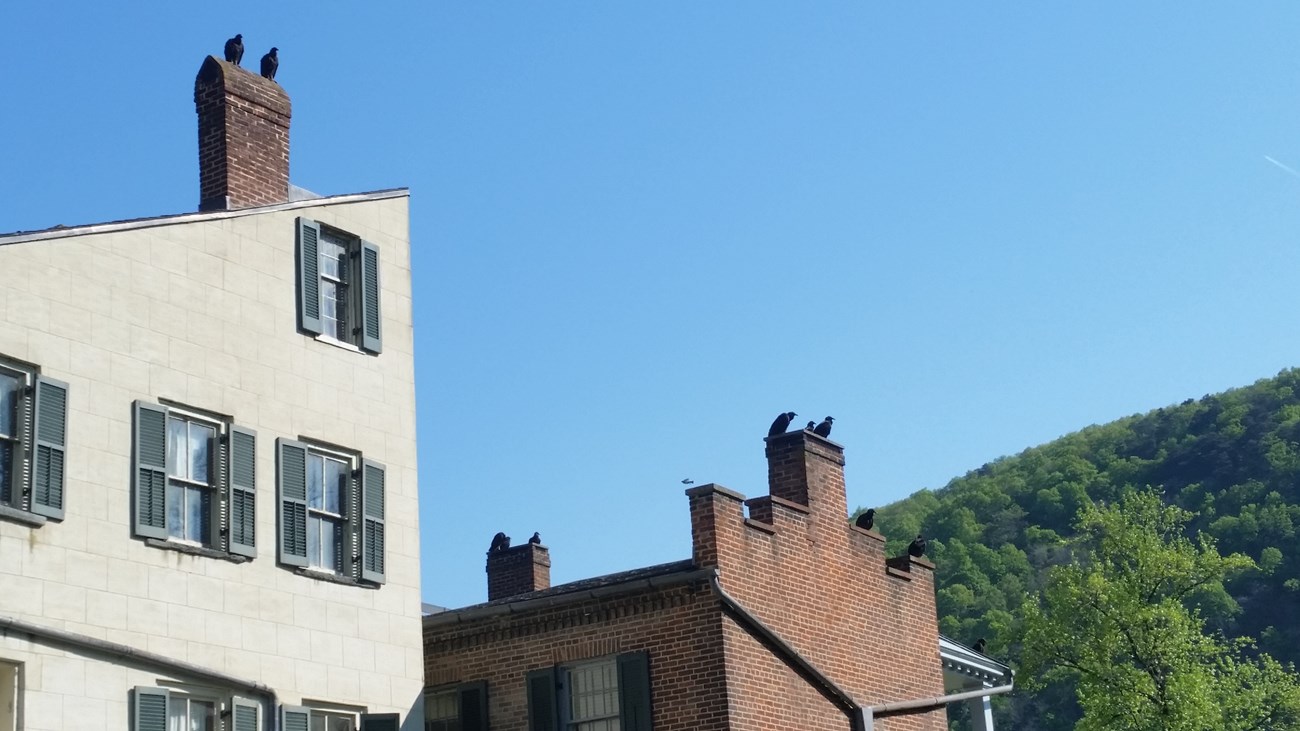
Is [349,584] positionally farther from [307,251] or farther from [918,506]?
[918,506]

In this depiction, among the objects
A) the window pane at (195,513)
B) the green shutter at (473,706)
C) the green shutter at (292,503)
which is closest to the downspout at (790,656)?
the green shutter at (473,706)

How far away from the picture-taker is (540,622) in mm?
25031

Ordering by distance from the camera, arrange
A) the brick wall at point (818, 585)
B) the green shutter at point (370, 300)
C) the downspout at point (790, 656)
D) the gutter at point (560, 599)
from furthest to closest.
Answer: the brick wall at point (818, 585), the gutter at point (560, 599), the downspout at point (790, 656), the green shutter at point (370, 300)

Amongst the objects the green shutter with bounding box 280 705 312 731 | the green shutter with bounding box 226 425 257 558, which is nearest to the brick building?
the green shutter with bounding box 280 705 312 731

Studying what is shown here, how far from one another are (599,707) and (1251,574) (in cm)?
8352

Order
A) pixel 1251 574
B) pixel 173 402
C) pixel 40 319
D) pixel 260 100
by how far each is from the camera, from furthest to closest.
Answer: pixel 1251 574, pixel 260 100, pixel 173 402, pixel 40 319

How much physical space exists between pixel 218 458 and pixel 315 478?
1.64 m

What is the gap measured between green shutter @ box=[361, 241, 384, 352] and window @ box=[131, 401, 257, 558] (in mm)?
2678

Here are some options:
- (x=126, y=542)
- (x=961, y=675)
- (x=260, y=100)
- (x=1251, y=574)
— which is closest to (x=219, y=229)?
(x=260, y=100)

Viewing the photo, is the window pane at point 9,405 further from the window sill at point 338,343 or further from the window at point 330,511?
the window sill at point 338,343

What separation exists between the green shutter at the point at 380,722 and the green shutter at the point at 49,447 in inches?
195

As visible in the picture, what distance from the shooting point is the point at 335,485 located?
21.7 meters

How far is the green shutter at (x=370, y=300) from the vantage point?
22516 mm

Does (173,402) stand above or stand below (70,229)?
below
